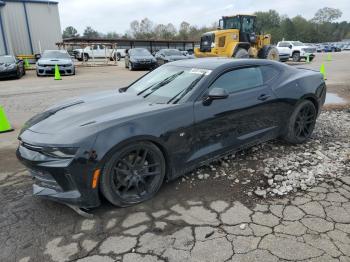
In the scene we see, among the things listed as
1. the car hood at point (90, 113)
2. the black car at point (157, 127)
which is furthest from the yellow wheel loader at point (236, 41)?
the car hood at point (90, 113)

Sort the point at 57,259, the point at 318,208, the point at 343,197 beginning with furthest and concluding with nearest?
the point at 343,197, the point at 318,208, the point at 57,259

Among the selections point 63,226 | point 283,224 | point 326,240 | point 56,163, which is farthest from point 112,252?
point 326,240

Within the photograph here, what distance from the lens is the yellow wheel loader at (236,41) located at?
54.4 ft

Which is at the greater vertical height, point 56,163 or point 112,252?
point 56,163

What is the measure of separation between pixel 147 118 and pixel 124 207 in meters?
0.96

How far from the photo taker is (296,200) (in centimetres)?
337

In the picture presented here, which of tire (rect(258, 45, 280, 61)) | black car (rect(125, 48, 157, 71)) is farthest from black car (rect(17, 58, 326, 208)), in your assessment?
black car (rect(125, 48, 157, 71))

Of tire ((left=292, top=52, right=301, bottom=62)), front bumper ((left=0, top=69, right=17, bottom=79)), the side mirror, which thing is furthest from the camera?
tire ((left=292, top=52, right=301, bottom=62))

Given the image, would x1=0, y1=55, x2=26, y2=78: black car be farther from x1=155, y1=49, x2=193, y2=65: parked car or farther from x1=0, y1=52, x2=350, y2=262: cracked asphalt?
x1=0, y1=52, x2=350, y2=262: cracked asphalt

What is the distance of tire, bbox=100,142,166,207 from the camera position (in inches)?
120

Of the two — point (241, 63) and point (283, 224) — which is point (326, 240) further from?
point (241, 63)

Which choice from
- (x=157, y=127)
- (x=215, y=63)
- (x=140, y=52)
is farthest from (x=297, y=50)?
(x=157, y=127)

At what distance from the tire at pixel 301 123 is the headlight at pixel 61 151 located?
10.5 feet

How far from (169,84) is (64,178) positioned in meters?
1.81
